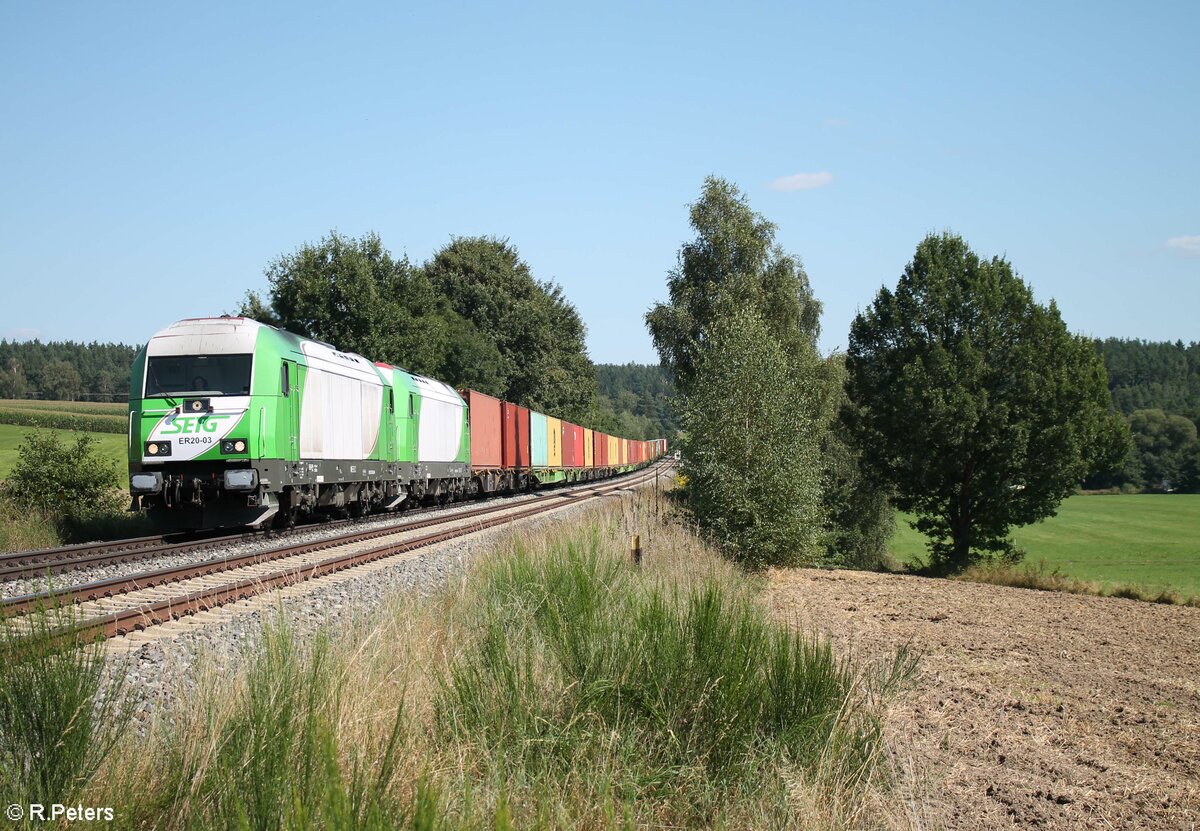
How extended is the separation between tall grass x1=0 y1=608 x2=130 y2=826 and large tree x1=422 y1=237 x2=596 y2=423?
211 feet

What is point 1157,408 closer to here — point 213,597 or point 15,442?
point 15,442

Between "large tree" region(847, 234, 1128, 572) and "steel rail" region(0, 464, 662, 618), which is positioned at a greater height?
"large tree" region(847, 234, 1128, 572)

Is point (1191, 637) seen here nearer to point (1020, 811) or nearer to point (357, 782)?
point (1020, 811)

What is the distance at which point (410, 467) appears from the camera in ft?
86.7

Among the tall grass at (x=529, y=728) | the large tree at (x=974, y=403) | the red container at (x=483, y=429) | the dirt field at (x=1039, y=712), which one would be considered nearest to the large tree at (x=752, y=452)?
the dirt field at (x=1039, y=712)

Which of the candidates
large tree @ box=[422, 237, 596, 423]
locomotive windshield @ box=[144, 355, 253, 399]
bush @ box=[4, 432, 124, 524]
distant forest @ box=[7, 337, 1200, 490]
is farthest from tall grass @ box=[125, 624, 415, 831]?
distant forest @ box=[7, 337, 1200, 490]

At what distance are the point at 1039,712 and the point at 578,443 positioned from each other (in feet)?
162

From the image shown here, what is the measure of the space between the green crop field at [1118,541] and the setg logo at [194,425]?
24.2 meters

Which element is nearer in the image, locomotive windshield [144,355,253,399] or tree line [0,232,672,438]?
locomotive windshield [144,355,253,399]

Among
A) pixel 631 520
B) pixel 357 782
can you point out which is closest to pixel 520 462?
pixel 631 520

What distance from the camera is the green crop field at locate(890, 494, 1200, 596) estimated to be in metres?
45.2

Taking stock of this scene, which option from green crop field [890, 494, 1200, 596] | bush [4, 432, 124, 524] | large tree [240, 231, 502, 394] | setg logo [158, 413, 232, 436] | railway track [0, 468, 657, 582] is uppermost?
large tree [240, 231, 502, 394]

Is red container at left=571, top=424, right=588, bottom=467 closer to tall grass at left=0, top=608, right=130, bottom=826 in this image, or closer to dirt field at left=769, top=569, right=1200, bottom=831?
dirt field at left=769, top=569, right=1200, bottom=831

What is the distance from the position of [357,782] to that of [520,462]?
3822 centimetres
